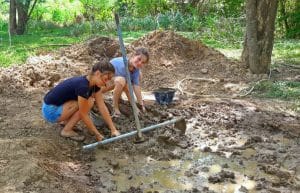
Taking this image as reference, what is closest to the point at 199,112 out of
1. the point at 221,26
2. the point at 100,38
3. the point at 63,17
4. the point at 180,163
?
the point at 180,163

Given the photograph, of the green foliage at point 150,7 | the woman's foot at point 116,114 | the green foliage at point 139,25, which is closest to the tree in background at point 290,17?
the green foliage at point 139,25

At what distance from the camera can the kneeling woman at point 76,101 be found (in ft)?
16.5

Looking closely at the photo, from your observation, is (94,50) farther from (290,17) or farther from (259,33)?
(290,17)

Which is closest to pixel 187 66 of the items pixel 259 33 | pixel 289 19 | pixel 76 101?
pixel 259 33

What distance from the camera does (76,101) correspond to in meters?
5.33

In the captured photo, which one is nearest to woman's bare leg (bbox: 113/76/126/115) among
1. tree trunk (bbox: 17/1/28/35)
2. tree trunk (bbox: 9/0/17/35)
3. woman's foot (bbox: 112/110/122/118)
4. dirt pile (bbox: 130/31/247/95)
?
woman's foot (bbox: 112/110/122/118)

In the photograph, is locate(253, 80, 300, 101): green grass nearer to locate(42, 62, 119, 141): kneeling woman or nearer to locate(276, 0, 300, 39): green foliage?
locate(42, 62, 119, 141): kneeling woman

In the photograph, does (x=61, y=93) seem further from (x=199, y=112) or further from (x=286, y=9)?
(x=286, y=9)

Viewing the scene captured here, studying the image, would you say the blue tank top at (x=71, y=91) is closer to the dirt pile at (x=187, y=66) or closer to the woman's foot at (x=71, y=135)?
the woman's foot at (x=71, y=135)

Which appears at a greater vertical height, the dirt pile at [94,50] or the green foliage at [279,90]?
the dirt pile at [94,50]

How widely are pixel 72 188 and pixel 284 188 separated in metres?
2.10

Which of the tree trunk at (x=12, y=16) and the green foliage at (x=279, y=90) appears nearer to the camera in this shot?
the green foliage at (x=279, y=90)

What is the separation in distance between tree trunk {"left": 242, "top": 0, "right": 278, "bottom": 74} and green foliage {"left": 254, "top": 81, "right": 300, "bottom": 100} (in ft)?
2.40

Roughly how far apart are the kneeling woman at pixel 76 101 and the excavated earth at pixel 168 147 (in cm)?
22
